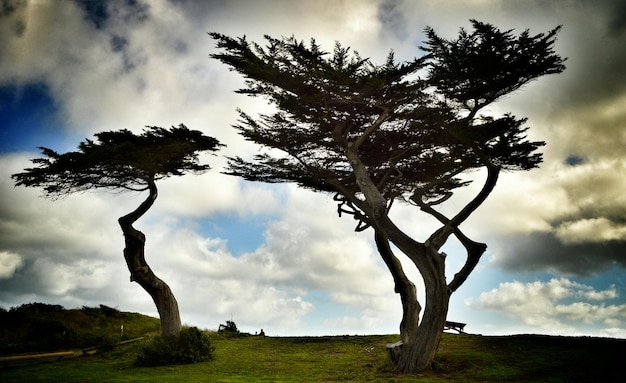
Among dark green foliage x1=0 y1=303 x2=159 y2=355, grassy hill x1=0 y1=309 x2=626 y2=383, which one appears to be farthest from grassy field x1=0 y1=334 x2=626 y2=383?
dark green foliage x1=0 y1=303 x2=159 y2=355

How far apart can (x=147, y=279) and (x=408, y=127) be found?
12.1m

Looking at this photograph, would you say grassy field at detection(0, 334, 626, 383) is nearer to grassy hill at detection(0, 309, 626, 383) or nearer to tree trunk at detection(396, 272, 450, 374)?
grassy hill at detection(0, 309, 626, 383)

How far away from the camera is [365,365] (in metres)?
15.1

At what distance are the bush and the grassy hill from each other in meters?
0.59

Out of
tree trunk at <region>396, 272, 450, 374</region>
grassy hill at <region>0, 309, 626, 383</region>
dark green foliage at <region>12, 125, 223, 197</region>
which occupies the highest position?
dark green foliage at <region>12, 125, 223, 197</region>

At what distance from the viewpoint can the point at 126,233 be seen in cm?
1905

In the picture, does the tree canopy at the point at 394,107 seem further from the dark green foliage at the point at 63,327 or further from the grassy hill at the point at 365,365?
the dark green foliage at the point at 63,327

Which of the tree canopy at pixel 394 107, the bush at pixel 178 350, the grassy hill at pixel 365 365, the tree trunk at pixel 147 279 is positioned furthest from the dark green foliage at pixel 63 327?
the tree canopy at pixel 394 107

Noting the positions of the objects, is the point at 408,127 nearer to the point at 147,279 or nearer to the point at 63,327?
the point at 147,279

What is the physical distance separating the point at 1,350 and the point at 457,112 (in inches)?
789

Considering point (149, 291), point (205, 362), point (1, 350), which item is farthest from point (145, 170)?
point (1, 350)

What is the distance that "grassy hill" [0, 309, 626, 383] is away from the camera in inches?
491

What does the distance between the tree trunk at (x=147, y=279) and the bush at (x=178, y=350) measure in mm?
1421

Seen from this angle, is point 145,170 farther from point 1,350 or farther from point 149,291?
point 1,350
